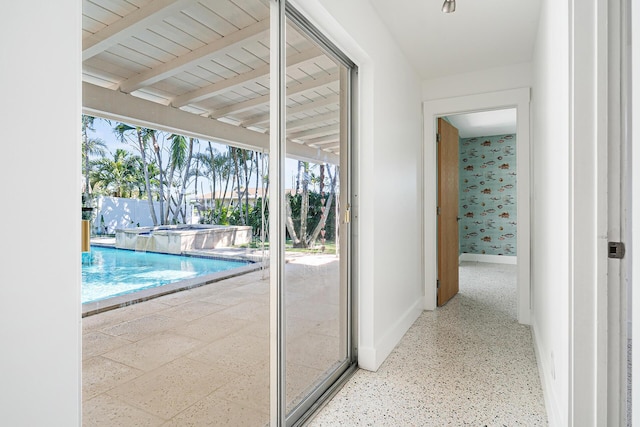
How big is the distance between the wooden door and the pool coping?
3.03 meters

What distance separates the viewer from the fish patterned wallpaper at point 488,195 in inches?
280

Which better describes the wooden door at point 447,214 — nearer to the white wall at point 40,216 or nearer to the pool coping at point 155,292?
the pool coping at point 155,292

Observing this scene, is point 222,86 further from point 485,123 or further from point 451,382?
point 485,123

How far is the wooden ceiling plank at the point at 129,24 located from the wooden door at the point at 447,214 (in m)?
3.40

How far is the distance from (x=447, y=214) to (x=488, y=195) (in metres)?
3.57

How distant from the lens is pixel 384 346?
272cm

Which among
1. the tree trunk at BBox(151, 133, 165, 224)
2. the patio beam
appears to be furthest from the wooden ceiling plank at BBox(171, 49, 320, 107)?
the tree trunk at BBox(151, 133, 165, 224)

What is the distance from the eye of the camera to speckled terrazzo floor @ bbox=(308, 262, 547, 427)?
196 cm

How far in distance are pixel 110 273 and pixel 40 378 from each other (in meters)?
0.30

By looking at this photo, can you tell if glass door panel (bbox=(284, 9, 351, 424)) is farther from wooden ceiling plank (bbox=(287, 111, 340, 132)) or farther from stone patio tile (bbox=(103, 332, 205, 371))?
stone patio tile (bbox=(103, 332, 205, 371))

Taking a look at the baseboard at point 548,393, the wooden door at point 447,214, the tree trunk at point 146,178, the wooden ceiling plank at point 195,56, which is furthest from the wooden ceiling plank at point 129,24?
the wooden door at point 447,214

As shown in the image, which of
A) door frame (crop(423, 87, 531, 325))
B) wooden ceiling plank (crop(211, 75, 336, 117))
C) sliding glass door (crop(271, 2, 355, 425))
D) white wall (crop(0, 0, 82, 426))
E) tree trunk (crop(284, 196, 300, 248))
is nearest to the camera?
white wall (crop(0, 0, 82, 426))

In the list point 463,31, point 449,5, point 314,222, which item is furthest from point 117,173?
point 463,31

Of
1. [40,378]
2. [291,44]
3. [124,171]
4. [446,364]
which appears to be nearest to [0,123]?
[124,171]
